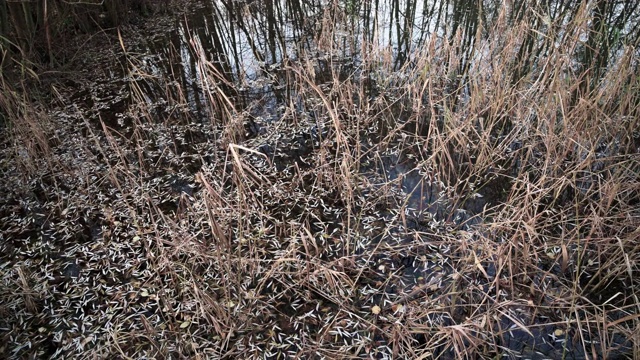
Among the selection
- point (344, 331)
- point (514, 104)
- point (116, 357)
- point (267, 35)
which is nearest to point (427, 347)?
point (344, 331)

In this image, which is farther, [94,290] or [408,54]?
Answer: [408,54]

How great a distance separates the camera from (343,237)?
7.27 feet

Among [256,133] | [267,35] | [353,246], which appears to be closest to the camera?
[353,246]

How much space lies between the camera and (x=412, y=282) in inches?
77.9

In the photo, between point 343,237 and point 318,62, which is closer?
point 343,237

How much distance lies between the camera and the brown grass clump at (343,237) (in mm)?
1764

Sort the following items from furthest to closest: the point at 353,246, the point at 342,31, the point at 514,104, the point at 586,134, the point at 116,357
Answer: the point at 342,31 → the point at 514,104 → the point at 586,134 → the point at 353,246 → the point at 116,357

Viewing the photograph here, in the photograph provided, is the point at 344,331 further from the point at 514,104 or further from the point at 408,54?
the point at 408,54

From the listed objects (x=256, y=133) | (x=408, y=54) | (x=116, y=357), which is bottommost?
(x=116, y=357)

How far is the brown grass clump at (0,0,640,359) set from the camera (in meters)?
1.76

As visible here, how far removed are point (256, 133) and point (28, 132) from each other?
55.2 inches

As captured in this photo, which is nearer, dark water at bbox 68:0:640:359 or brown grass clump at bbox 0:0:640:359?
brown grass clump at bbox 0:0:640:359

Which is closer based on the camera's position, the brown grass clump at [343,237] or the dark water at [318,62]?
the brown grass clump at [343,237]

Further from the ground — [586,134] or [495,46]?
[495,46]
